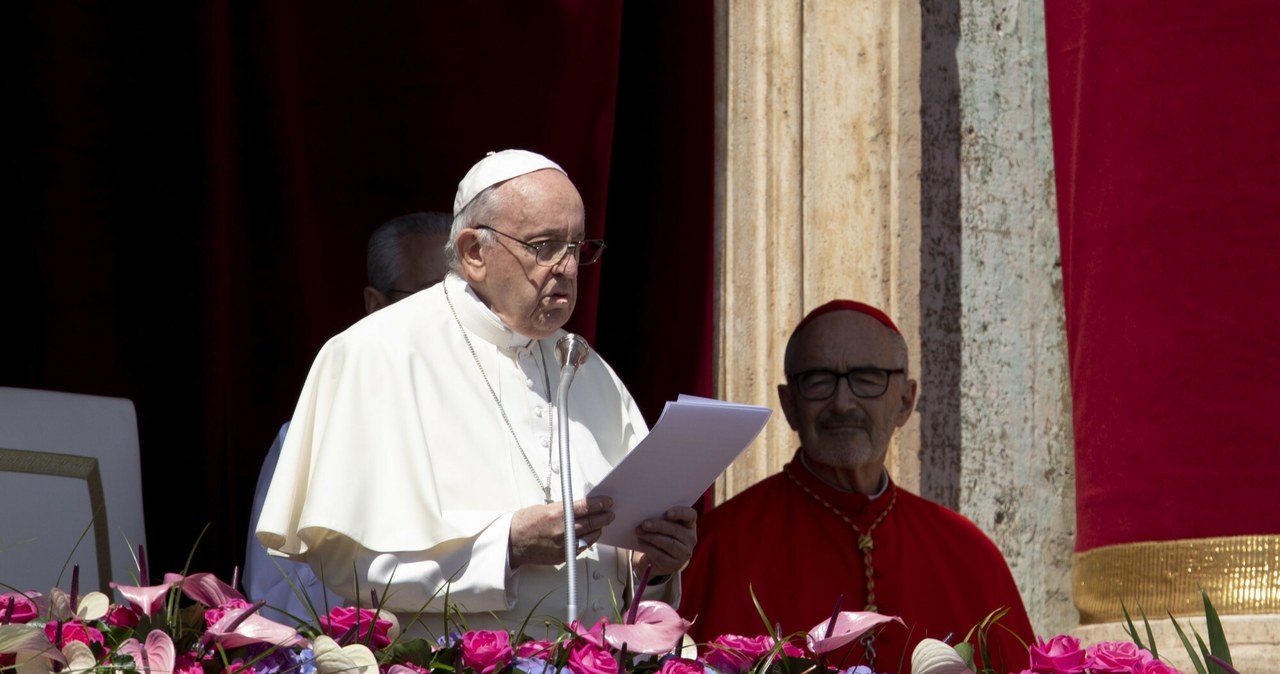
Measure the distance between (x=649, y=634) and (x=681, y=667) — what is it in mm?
63

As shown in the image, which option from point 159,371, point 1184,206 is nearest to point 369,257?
point 159,371

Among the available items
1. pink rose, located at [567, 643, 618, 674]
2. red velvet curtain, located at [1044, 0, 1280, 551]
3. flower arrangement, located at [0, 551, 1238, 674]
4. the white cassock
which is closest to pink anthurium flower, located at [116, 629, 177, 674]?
flower arrangement, located at [0, 551, 1238, 674]

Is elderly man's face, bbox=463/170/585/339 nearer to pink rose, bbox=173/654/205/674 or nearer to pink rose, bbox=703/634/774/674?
pink rose, bbox=703/634/774/674

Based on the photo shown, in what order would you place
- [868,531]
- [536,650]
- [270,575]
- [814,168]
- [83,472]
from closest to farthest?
[536,650] < [83,472] < [270,575] < [868,531] < [814,168]

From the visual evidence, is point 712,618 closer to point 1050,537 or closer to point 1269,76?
point 1050,537

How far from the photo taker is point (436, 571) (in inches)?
118

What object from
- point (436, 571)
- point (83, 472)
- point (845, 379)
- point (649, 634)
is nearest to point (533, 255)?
point (436, 571)

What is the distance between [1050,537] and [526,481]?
2.15 meters

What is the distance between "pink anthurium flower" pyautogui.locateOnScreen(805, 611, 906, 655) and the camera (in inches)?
79.1

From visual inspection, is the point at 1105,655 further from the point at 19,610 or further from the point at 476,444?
the point at 476,444

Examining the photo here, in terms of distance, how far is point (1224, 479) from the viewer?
4.48 meters

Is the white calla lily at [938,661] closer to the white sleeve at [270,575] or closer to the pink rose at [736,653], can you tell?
the pink rose at [736,653]

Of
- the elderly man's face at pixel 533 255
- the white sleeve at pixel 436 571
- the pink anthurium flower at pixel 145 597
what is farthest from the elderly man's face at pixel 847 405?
the pink anthurium flower at pixel 145 597

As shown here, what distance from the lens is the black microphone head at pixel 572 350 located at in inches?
110
